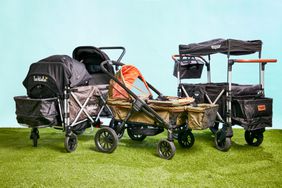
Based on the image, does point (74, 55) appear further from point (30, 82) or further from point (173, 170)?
point (173, 170)

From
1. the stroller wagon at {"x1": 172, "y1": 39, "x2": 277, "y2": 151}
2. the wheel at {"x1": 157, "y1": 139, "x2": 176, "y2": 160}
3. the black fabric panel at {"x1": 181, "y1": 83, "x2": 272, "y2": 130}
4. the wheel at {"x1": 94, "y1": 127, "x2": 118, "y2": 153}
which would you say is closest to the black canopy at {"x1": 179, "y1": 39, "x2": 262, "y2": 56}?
the stroller wagon at {"x1": 172, "y1": 39, "x2": 277, "y2": 151}

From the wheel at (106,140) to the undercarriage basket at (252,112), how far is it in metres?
1.78

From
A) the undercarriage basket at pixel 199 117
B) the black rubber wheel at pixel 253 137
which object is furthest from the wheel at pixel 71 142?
the black rubber wheel at pixel 253 137

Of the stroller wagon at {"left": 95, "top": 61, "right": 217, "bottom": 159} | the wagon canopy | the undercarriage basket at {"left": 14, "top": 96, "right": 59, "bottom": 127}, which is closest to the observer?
the stroller wagon at {"left": 95, "top": 61, "right": 217, "bottom": 159}

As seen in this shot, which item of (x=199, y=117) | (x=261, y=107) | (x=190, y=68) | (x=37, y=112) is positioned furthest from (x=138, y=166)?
(x=190, y=68)

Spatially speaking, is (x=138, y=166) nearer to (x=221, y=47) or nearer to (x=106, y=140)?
(x=106, y=140)

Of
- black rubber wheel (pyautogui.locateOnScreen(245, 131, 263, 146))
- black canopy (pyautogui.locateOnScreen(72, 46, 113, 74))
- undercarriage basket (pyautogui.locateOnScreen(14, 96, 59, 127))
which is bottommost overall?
black rubber wheel (pyautogui.locateOnScreen(245, 131, 263, 146))

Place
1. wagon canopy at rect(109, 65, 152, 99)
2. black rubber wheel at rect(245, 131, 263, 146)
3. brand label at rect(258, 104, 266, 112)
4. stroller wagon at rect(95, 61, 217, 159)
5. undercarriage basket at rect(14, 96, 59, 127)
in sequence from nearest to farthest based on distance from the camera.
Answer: stroller wagon at rect(95, 61, 217, 159), undercarriage basket at rect(14, 96, 59, 127), wagon canopy at rect(109, 65, 152, 99), brand label at rect(258, 104, 266, 112), black rubber wheel at rect(245, 131, 263, 146)

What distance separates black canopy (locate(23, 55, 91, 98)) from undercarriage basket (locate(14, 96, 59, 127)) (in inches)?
6.6

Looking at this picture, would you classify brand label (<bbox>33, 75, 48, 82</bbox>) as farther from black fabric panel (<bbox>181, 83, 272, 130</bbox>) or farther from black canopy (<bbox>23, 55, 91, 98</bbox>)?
black fabric panel (<bbox>181, 83, 272, 130</bbox>)

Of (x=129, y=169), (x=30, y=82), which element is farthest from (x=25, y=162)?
(x=129, y=169)

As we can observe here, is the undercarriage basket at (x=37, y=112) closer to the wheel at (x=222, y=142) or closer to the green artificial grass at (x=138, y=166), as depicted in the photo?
the green artificial grass at (x=138, y=166)

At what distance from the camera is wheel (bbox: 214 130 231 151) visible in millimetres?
4984

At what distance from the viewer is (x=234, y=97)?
5168 millimetres
